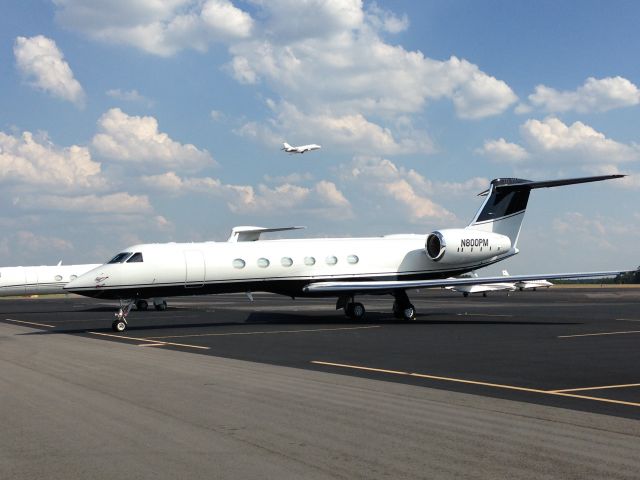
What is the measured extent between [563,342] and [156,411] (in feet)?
42.8

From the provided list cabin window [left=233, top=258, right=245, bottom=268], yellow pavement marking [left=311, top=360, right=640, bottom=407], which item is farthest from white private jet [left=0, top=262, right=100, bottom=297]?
yellow pavement marking [left=311, top=360, right=640, bottom=407]

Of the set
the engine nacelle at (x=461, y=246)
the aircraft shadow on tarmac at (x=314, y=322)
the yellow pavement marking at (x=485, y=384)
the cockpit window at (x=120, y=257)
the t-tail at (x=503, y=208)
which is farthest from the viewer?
the t-tail at (x=503, y=208)

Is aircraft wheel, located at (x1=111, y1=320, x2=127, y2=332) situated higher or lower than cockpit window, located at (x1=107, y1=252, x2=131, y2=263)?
lower

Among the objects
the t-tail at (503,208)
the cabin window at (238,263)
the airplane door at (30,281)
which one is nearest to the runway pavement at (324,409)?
the cabin window at (238,263)

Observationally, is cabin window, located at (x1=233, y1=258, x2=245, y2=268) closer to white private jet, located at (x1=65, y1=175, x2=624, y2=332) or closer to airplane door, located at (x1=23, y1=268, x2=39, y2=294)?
white private jet, located at (x1=65, y1=175, x2=624, y2=332)

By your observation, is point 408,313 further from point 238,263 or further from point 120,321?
point 120,321

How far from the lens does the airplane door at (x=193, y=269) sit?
2557cm

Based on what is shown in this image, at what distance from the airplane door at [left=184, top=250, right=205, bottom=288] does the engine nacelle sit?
10051 millimetres

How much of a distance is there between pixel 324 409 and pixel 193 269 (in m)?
17.1

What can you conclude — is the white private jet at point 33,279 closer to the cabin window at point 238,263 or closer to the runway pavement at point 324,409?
the cabin window at point 238,263

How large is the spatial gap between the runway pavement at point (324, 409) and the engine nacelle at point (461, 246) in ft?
33.3

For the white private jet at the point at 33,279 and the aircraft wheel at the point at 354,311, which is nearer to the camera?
the aircraft wheel at the point at 354,311

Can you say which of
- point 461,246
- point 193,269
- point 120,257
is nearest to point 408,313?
point 461,246

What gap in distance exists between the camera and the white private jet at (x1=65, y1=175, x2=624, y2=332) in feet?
81.5
